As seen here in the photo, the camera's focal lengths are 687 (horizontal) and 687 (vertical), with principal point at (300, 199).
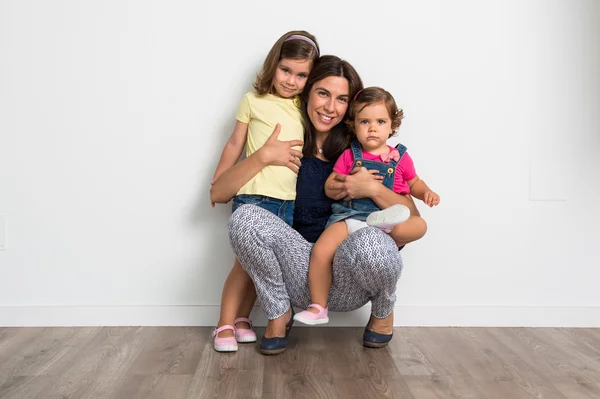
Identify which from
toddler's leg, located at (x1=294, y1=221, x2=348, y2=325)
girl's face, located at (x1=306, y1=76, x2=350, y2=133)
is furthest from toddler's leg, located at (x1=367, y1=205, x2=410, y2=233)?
girl's face, located at (x1=306, y1=76, x2=350, y2=133)

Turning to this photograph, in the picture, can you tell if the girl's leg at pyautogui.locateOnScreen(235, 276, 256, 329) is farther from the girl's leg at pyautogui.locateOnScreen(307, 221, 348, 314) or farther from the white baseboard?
the girl's leg at pyautogui.locateOnScreen(307, 221, 348, 314)

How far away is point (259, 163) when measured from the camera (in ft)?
6.31

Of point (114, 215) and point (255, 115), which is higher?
point (255, 115)

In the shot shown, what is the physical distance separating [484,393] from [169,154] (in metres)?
1.17

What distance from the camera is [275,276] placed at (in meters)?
1.87

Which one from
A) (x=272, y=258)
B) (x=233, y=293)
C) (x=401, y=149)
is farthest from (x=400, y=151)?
(x=233, y=293)

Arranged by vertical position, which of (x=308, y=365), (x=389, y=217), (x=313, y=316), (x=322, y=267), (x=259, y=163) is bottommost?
(x=308, y=365)

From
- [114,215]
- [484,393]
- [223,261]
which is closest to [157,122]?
[114,215]

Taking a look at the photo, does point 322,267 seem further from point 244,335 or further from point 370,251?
point 244,335

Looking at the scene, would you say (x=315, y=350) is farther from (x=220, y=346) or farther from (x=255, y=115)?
(x=255, y=115)

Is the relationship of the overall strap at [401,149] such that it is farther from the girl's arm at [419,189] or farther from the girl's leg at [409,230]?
the girl's leg at [409,230]

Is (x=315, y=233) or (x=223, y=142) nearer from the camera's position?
(x=315, y=233)

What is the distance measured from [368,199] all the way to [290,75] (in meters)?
0.42

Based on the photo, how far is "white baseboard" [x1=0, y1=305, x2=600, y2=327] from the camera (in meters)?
2.14
